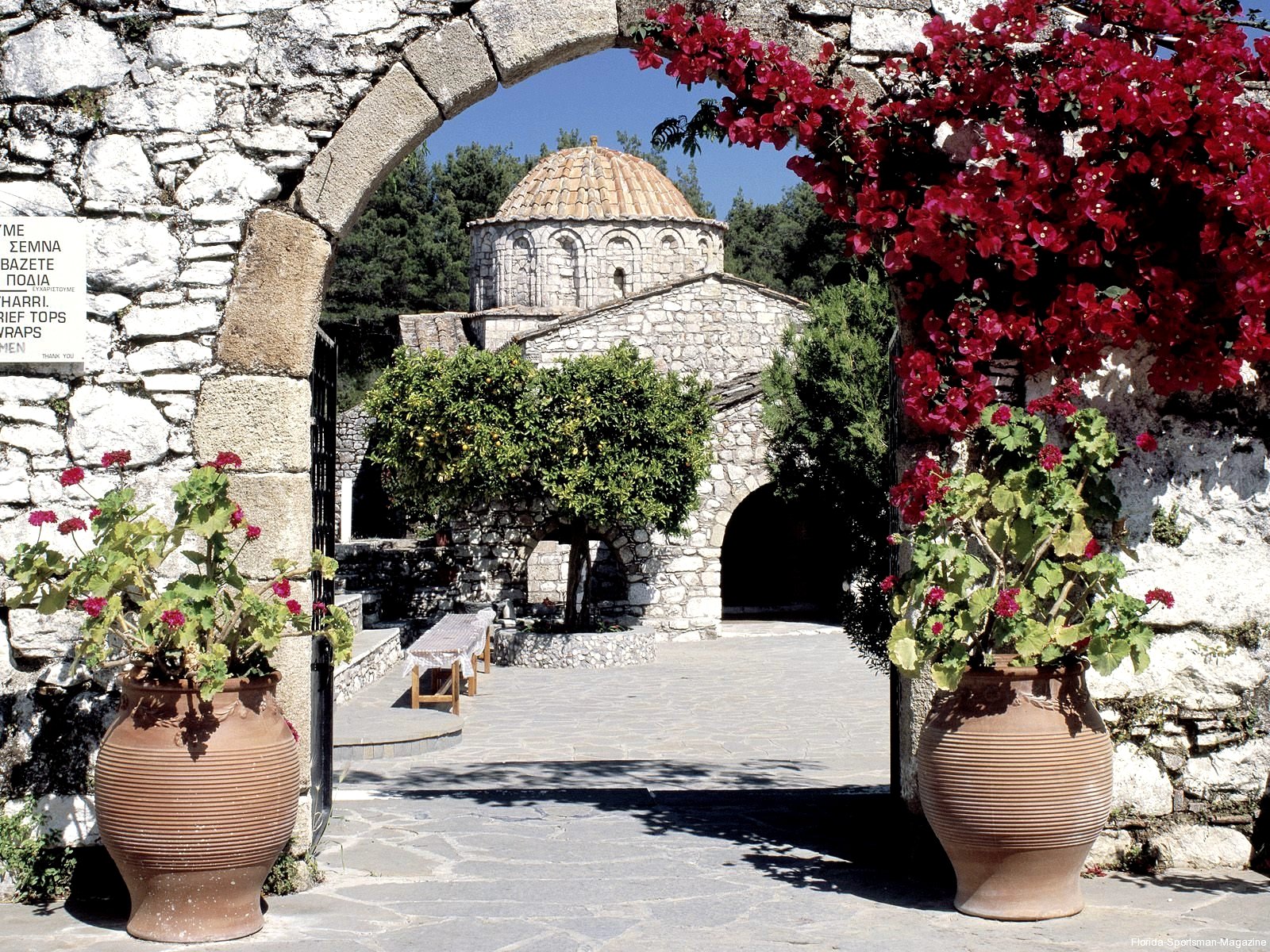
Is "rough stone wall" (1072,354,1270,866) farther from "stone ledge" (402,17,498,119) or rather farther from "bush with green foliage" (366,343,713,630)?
"bush with green foliage" (366,343,713,630)

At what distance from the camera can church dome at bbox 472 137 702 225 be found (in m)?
24.8

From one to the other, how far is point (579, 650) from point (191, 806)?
11401mm

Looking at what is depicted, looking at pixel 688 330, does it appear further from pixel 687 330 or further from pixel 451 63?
pixel 451 63

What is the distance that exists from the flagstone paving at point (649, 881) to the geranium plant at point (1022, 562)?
2.53 ft

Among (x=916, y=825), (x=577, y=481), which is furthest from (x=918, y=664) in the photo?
(x=577, y=481)

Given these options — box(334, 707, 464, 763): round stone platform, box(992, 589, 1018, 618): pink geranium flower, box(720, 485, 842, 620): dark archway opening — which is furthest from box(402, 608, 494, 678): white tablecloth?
box(720, 485, 842, 620): dark archway opening

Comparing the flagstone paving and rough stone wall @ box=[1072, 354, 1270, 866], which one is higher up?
rough stone wall @ box=[1072, 354, 1270, 866]

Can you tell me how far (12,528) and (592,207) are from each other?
69.0 ft

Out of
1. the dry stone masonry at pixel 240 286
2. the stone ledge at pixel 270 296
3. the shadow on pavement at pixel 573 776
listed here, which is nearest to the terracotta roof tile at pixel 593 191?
the shadow on pavement at pixel 573 776

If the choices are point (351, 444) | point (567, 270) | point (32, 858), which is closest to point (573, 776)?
point (32, 858)

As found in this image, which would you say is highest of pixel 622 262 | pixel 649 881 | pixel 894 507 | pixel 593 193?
pixel 593 193

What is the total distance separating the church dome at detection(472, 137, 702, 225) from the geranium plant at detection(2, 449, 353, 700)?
68.9 feet

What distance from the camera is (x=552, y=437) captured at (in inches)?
614

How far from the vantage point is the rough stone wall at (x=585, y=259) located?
24703 mm
